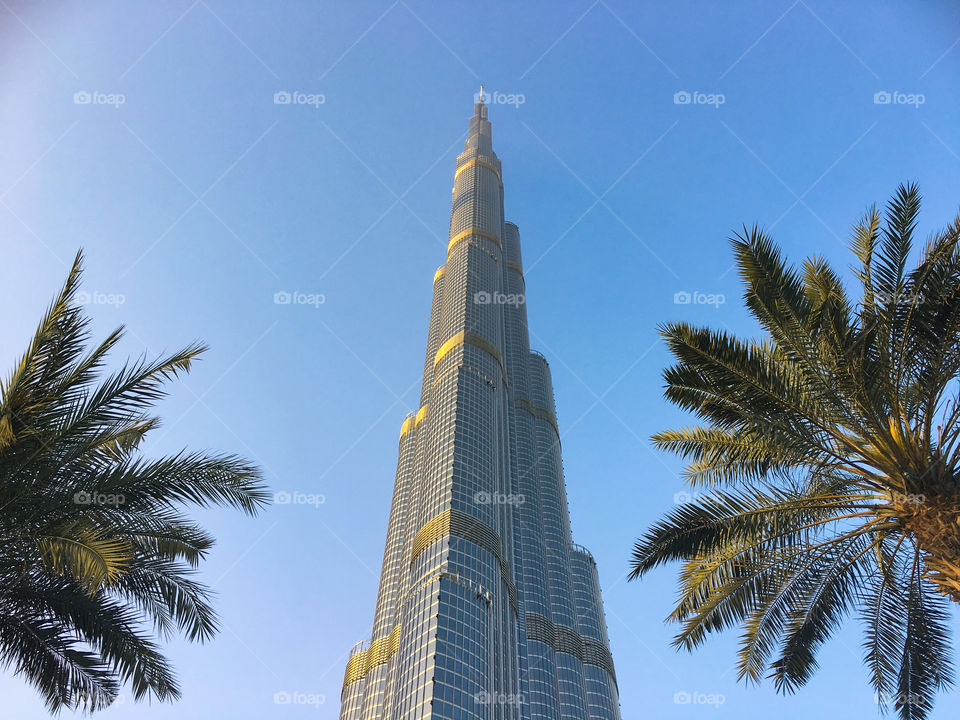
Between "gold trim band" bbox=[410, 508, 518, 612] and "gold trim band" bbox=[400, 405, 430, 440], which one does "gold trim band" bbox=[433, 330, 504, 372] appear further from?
"gold trim band" bbox=[410, 508, 518, 612]

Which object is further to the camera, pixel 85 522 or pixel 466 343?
pixel 466 343

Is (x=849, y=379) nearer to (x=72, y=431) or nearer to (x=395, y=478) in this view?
(x=72, y=431)

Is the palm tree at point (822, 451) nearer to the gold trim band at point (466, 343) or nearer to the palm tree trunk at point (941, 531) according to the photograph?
the palm tree trunk at point (941, 531)

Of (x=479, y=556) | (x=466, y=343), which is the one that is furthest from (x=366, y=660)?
(x=466, y=343)

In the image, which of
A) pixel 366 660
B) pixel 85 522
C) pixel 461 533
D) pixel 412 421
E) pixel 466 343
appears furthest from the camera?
pixel 412 421

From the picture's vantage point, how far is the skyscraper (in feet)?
277

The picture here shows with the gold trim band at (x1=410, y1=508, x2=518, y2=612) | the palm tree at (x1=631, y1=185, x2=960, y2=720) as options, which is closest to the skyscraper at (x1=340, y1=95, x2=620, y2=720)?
the gold trim band at (x1=410, y1=508, x2=518, y2=612)

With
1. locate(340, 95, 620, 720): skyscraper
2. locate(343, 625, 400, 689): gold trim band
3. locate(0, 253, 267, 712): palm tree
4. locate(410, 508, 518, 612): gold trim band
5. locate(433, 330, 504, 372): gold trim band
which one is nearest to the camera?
locate(0, 253, 267, 712): palm tree

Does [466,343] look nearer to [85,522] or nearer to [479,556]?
[479,556]

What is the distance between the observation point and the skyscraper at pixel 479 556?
8438cm

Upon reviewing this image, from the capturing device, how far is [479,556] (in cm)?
9731

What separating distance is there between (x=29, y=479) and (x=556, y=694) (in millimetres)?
116366

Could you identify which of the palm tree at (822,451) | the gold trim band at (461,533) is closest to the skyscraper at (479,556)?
the gold trim band at (461,533)

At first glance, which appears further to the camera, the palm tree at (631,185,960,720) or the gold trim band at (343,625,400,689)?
the gold trim band at (343,625,400,689)
